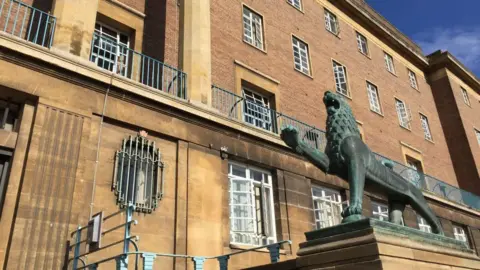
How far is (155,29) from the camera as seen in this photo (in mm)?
13438

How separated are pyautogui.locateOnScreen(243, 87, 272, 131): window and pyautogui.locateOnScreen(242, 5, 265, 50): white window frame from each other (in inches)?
95.3

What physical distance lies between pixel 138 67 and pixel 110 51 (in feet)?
2.87

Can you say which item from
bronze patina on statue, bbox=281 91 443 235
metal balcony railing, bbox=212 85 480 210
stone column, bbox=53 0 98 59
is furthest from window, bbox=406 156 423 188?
stone column, bbox=53 0 98 59

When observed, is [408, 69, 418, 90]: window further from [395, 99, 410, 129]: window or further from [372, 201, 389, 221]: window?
[372, 201, 389, 221]: window

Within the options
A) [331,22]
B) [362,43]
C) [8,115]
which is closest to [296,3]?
[331,22]

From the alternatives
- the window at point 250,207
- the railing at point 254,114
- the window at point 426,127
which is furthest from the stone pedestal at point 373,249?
the window at point 426,127

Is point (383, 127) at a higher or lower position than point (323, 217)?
higher

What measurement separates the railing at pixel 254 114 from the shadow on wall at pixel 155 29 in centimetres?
214

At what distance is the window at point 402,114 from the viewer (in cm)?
2404

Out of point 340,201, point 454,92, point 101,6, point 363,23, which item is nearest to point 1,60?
point 101,6

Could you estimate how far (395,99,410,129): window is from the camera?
24044mm

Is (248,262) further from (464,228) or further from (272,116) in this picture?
(464,228)

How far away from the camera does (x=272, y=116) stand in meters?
15.1

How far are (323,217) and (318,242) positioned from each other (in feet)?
25.6
